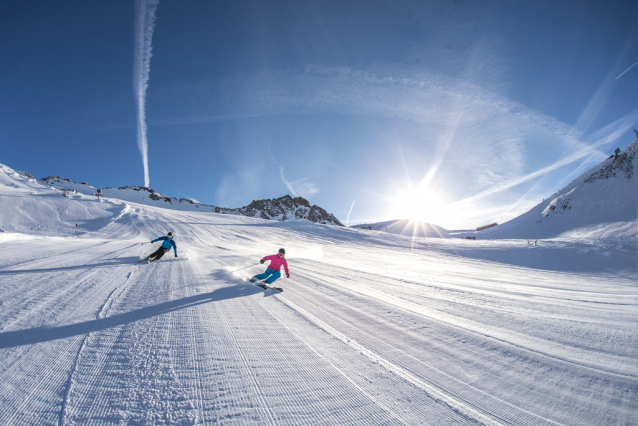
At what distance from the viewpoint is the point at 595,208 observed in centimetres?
2658

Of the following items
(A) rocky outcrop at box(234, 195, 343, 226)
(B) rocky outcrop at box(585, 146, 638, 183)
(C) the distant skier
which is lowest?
(C) the distant skier

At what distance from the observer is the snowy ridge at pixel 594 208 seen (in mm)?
22908

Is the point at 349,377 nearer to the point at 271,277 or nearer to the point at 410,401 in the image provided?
the point at 410,401

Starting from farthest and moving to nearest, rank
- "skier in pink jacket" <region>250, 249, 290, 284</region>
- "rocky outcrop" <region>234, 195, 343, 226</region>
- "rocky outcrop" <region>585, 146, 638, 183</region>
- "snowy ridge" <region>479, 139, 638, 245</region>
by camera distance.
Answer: "rocky outcrop" <region>234, 195, 343, 226</region> → "rocky outcrop" <region>585, 146, 638, 183</region> → "snowy ridge" <region>479, 139, 638, 245</region> → "skier in pink jacket" <region>250, 249, 290, 284</region>

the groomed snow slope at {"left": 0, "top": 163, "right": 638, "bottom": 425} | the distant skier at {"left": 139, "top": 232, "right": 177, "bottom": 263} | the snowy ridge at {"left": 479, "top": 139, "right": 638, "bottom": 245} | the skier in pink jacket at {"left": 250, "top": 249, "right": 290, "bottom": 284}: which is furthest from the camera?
the snowy ridge at {"left": 479, "top": 139, "right": 638, "bottom": 245}

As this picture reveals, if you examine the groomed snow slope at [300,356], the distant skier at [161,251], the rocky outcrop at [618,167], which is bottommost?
the groomed snow slope at [300,356]

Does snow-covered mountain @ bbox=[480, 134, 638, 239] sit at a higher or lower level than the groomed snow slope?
higher

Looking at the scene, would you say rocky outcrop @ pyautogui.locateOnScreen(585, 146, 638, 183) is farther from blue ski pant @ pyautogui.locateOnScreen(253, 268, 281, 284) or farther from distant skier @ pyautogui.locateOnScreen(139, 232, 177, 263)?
distant skier @ pyautogui.locateOnScreen(139, 232, 177, 263)

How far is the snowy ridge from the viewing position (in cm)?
2291

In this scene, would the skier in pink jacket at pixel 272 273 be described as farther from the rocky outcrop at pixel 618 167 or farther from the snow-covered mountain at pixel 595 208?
the rocky outcrop at pixel 618 167

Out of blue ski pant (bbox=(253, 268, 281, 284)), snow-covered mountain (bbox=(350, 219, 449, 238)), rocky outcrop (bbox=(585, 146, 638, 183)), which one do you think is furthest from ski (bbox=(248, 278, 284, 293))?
rocky outcrop (bbox=(585, 146, 638, 183))

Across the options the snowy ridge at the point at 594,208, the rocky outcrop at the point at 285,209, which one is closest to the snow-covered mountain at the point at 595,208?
the snowy ridge at the point at 594,208

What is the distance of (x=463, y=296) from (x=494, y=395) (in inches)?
138

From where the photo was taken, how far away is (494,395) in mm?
1843
